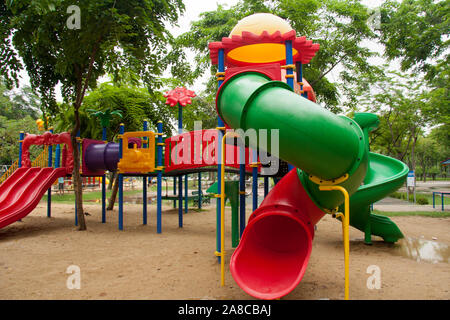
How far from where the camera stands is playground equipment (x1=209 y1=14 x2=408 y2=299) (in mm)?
2354

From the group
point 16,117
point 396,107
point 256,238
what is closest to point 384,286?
point 256,238

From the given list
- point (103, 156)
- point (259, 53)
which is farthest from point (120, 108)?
point (259, 53)

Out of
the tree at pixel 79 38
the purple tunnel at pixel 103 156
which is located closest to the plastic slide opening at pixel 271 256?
the tree at pixel 79 38

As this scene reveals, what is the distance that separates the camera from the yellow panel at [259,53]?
5.29m

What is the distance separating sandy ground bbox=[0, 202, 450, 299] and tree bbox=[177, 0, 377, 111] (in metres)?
6.92

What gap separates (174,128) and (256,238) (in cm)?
977


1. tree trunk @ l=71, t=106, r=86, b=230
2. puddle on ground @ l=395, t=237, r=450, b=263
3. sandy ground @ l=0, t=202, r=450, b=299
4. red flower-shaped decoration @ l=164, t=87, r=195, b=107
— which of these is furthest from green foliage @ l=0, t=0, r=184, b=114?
puddle on ground @ l=395, t=237, r=450, b=263

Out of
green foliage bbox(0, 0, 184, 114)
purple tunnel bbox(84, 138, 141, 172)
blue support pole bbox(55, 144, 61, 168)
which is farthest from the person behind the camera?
blue support pole bbox(55, 144, 61, 168)

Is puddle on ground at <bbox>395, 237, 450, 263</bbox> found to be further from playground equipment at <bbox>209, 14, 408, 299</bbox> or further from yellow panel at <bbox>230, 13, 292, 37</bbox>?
yellow panel at <bbox>230, 13, 292, 37</bbox>

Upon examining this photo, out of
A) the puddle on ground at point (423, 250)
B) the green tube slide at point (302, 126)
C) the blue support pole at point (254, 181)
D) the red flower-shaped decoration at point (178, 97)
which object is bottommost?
the puddle on ground at point (423, 250)

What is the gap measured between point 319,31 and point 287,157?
1161 cm

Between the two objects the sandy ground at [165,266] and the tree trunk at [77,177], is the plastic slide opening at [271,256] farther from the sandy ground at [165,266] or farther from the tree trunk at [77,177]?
the tree trunk at [77,177]

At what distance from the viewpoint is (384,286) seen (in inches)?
162

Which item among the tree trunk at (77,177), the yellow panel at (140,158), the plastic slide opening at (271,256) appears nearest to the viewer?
the plastic slide opening at (271,256)
